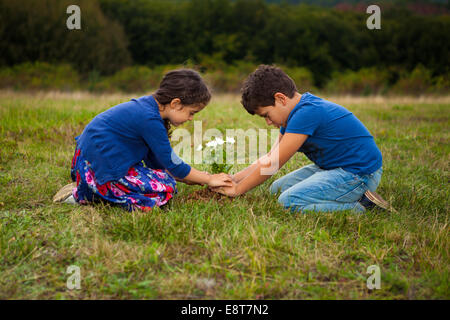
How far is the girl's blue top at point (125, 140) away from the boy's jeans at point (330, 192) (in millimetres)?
1013

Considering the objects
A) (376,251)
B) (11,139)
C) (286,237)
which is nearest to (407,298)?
(376,251)

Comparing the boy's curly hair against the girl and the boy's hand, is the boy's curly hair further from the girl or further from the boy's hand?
the boy's hand

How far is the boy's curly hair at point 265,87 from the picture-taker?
318cm

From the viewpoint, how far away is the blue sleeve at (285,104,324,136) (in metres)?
3.12

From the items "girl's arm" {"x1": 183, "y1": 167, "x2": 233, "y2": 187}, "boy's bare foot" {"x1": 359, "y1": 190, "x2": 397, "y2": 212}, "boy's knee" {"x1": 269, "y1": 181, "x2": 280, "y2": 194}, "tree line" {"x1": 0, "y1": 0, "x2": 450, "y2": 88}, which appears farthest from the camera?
"tree line" {"x1": 0, "y1": 0, "x2": 450, "y2": 88}

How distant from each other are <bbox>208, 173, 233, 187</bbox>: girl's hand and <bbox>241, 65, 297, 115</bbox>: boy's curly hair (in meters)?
0.67

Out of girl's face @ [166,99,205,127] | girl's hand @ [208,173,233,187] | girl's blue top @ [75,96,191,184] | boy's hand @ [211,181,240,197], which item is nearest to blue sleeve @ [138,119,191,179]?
girl's blue top @ [75,96,191,184]

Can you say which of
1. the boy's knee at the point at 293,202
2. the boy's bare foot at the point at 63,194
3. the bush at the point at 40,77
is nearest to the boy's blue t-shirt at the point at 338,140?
the boy's knee at the point at 293,202

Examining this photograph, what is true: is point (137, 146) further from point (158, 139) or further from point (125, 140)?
point (158, 139)

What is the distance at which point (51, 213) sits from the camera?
3.13 m

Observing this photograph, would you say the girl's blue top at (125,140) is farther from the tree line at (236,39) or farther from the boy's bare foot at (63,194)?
the tree line at (236,39)

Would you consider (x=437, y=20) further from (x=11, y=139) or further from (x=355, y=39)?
(x=11, y=139)

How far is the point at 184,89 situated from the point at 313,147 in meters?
1.30

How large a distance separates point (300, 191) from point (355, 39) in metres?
28.4
